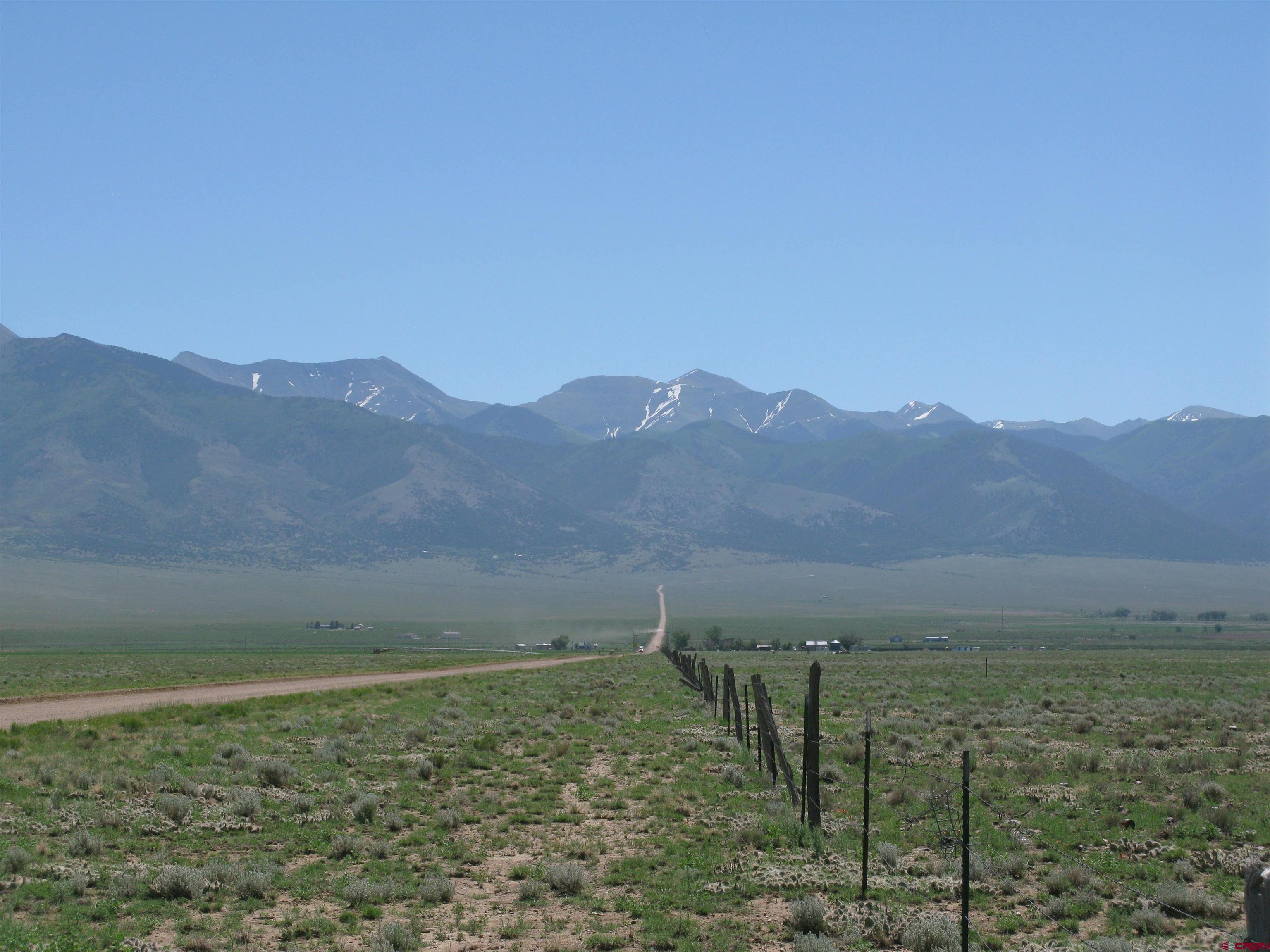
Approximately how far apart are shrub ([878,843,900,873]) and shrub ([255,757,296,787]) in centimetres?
851

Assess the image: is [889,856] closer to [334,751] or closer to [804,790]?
[804,790]

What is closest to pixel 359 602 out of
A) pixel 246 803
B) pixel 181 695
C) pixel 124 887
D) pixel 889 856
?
pixel 181 695

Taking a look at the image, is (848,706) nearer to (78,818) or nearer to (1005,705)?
(1005,705)

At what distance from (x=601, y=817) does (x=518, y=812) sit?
1.16m

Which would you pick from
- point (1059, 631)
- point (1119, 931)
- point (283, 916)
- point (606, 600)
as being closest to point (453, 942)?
point (283, 916)

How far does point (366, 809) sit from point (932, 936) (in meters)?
7.53

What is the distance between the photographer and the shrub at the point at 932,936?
8.41 meters

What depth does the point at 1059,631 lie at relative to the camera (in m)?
126

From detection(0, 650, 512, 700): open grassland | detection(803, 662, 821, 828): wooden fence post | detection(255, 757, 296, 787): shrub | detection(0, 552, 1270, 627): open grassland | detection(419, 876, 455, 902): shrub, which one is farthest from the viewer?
detection(0, 552, 1270, 627): open grassland

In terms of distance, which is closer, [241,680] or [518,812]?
[518,812]

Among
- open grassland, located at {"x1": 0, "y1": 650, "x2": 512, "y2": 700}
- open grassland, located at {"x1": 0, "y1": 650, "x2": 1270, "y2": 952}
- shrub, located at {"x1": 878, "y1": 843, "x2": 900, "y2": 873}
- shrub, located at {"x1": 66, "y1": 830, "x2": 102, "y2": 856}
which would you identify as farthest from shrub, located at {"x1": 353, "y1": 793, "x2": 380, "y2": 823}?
open grassland, located at {"x1": 0, "y1": 650, "x2": 512, "y2": 700}

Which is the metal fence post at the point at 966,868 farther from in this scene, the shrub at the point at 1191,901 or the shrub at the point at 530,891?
the shrub at the point at 530,891

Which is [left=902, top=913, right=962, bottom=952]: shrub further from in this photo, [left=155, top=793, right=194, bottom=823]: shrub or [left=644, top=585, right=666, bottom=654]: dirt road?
[left=644, top=585, right=666, bottom=654]: dirt road

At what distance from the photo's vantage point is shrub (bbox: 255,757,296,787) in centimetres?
1509
